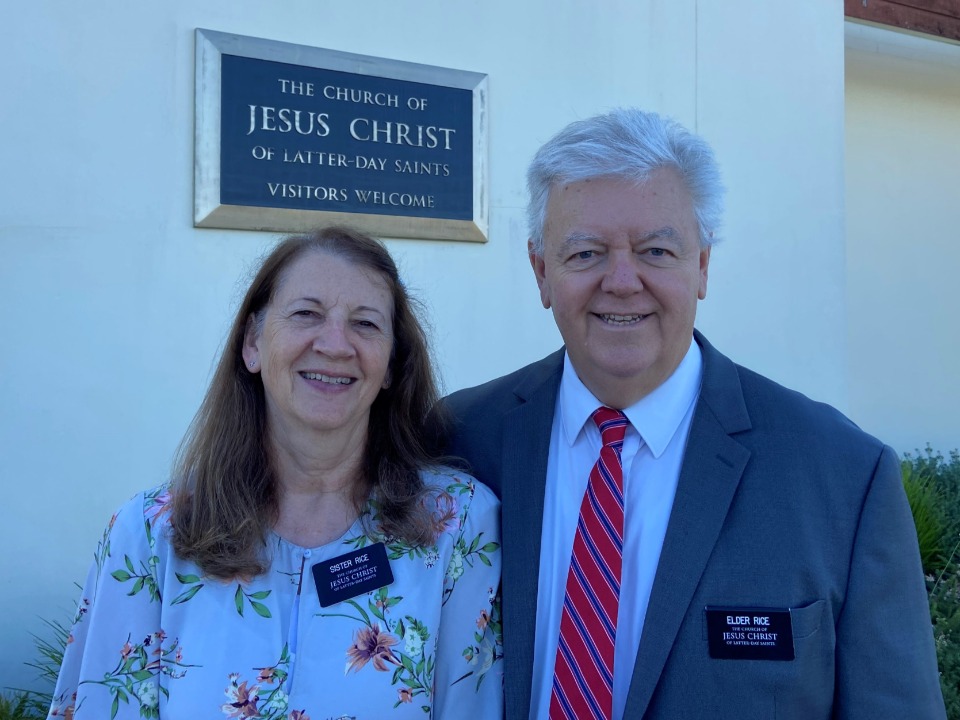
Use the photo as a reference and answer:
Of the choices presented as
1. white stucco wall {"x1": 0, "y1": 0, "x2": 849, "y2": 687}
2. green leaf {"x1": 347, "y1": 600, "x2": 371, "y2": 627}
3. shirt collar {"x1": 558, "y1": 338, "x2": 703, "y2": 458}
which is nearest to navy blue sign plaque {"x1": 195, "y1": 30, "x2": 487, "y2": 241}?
white stucco wall {"x1": 0, "y1": 0, "x2": 849, "y2": 687}

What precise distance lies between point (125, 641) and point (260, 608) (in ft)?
0.95

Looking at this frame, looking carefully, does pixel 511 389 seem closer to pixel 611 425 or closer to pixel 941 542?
pixel 611 425

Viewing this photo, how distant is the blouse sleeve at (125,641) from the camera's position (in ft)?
6.15

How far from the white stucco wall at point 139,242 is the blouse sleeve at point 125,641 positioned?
1.76 m

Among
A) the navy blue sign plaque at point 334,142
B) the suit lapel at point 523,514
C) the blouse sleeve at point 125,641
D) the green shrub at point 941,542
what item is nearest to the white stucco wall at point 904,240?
the green shrub at point 941,542

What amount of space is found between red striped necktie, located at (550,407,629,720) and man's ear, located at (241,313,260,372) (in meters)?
0.87

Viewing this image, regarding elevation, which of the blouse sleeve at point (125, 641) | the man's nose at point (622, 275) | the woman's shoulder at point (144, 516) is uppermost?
the man's nose at point (622, 275)

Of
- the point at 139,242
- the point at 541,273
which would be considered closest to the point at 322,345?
the point at 541,273

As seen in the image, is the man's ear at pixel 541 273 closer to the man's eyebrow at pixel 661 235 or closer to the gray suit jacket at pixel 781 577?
the man's eyebrow at pixel 661 235

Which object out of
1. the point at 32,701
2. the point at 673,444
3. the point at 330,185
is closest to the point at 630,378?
→ the point at 673,444

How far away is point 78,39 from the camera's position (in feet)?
11.9

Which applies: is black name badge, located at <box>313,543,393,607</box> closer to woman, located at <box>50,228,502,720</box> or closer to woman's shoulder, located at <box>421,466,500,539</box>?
woman, located at <box>50,228,502,720</box>

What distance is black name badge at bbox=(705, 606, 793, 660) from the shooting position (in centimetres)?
178

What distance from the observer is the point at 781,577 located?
1836 millimetres
